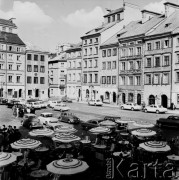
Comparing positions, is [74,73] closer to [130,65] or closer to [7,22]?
[130,65]

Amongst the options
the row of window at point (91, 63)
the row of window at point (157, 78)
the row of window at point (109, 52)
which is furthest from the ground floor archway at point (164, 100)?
the row of window at point (91, 63)

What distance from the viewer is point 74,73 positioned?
73.2 m

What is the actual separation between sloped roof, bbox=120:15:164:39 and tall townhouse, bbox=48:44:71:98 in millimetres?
25191

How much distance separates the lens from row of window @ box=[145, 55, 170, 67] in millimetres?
48312

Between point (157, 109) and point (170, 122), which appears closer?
point (170, 122)

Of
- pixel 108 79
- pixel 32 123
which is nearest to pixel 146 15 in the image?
pixel 108 79

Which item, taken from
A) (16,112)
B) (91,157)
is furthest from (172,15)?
(91,157)

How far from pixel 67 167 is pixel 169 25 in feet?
147

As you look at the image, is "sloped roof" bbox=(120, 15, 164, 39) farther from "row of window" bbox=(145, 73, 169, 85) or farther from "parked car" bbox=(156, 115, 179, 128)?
"parked car" bbox=(156, 115, 179, 128)

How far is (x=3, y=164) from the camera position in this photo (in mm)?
11492

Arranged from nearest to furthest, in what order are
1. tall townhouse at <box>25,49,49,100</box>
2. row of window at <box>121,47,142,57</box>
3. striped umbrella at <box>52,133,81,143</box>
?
1. striped umbrella at <box>52,133,81,143</box>
2. row of window at <box>121,47,142,57</box>
3. tall townhouse at <box>25,49,49,100</box>

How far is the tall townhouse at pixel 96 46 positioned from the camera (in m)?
64.6

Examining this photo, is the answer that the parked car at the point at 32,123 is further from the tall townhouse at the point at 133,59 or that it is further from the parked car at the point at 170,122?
the tall townhouse at the point at 133,59

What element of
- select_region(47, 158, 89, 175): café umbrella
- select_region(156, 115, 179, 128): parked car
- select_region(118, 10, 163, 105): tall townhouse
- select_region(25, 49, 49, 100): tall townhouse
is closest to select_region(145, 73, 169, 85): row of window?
select_region(118, 10, 163, 105): tall townhouse
